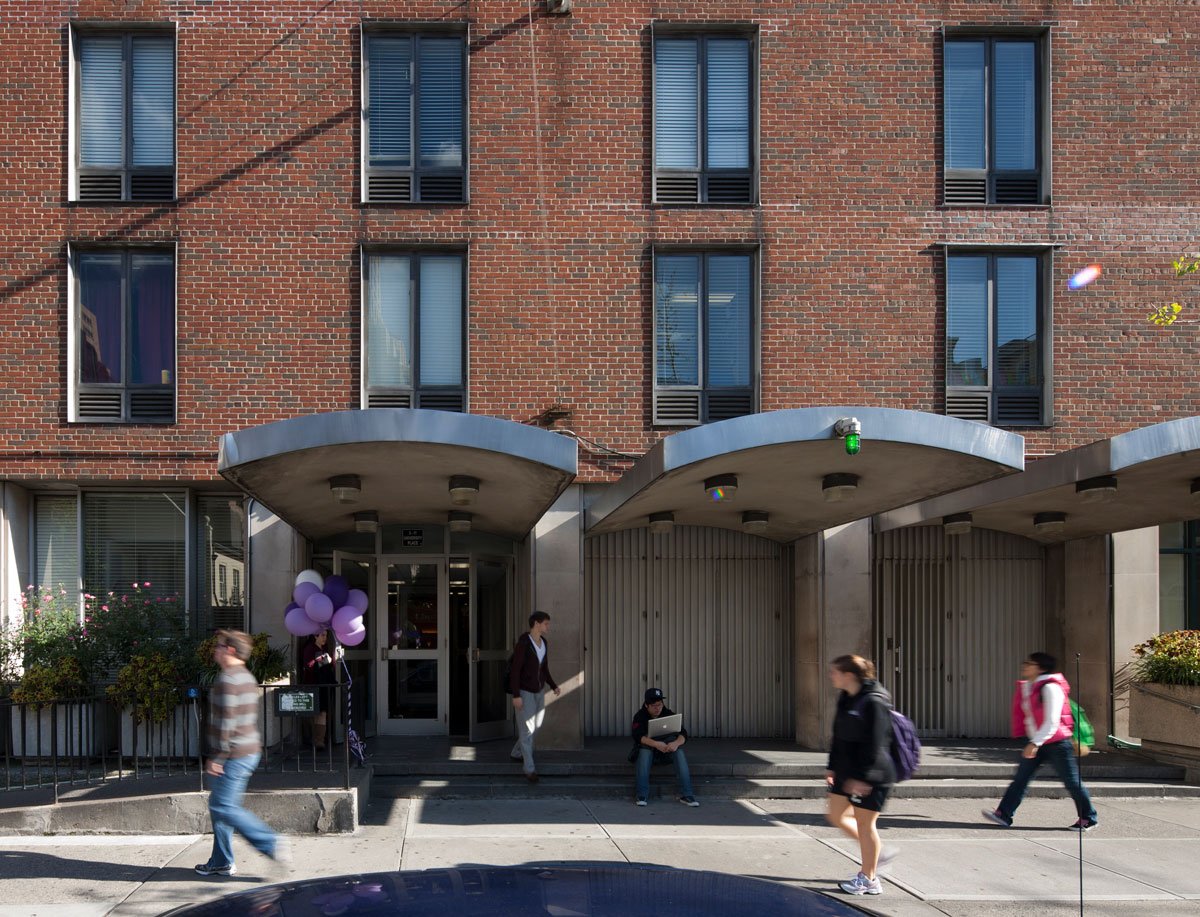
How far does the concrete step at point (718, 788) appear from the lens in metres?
12.5

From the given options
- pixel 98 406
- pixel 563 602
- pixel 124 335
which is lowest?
pixel 563 602

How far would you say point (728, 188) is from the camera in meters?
15.4

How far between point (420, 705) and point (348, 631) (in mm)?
2948

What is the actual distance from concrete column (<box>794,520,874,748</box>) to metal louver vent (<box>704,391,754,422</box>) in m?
1.91

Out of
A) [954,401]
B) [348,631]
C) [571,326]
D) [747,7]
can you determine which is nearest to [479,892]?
[348,631]

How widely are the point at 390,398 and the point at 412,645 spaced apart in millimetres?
3385

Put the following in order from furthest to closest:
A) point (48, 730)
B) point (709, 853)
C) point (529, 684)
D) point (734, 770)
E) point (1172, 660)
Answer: point (1172, 660) < point (48, 730) < point (734, 770) < point (529, 684) < point (709, 853)

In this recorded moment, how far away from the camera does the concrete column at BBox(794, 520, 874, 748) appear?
583 inches

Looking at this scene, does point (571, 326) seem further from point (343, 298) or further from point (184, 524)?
point (184, 524)

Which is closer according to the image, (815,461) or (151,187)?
(815,461)

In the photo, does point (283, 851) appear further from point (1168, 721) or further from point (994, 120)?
point (994, 120)

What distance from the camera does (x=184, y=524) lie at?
49.0 feet

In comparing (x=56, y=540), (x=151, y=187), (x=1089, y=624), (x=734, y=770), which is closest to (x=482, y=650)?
(x=734, y=770)

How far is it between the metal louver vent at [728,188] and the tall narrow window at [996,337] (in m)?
2.81
